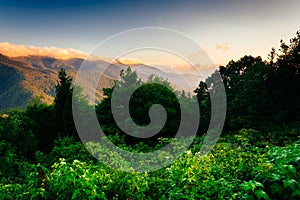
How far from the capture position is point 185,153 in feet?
15.0

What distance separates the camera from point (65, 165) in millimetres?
3988

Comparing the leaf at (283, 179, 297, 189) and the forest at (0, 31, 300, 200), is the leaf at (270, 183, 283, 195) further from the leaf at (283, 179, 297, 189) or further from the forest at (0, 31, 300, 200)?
the leaf at (283, 179, 297, 189)

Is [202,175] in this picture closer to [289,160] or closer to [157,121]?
[289,160]

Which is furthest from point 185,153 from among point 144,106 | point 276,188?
point 144,106

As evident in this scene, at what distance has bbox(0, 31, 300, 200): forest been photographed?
3.72 meters

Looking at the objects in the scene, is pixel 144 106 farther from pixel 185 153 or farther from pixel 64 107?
pixel 185 153

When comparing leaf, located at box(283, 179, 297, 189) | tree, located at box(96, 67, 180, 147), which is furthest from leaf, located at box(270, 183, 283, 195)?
tree, located at box(96, 67, 180, 147)

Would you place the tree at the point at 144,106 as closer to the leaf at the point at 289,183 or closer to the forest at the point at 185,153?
the forest at the point at 185,153

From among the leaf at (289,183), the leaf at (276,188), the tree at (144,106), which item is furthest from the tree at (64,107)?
the leaf at (289,183)

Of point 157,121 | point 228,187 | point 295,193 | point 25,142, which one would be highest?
point 295,193

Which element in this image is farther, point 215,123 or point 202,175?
point 215,123

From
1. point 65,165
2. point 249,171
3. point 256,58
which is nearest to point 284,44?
point 256,58

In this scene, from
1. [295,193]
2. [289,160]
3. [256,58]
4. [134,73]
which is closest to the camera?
[295,193]

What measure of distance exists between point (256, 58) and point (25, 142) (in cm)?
2113
